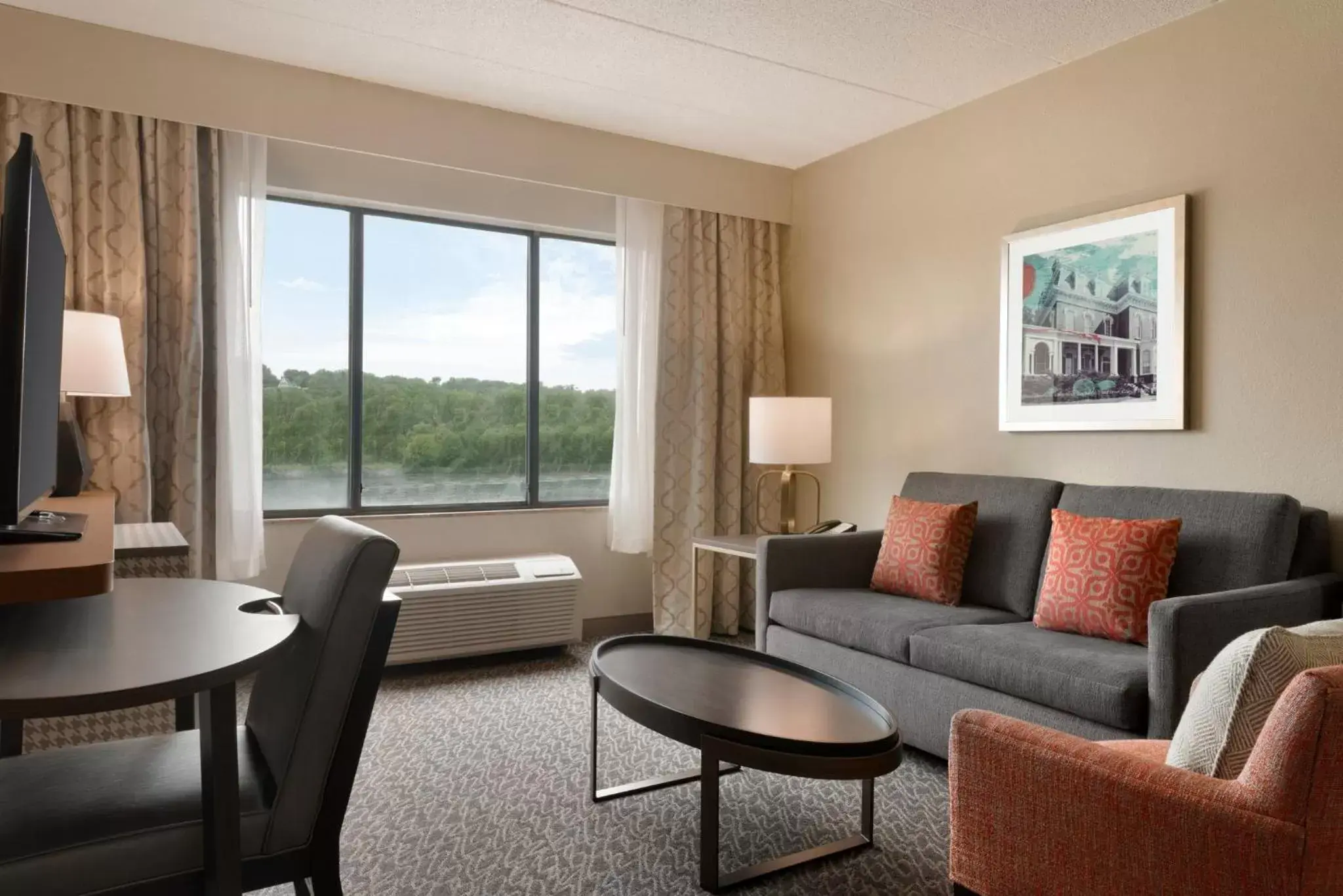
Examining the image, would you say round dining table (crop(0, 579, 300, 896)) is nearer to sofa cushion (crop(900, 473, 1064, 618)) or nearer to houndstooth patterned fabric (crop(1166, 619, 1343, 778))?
houndstooth patterned fabric (crop(1166, 619, 1343, 778))

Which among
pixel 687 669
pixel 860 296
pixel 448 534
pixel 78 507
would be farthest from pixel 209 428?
pixel 860 296

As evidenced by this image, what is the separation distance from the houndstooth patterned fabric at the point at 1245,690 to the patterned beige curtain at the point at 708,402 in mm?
3334

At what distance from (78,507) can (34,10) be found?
2.26 meters

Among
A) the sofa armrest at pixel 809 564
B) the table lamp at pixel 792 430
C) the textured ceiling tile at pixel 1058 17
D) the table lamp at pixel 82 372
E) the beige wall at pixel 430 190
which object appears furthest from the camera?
the table lamp at pixel 792 430

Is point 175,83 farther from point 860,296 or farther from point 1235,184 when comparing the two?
point 1235,184

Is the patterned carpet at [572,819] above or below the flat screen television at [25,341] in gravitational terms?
below

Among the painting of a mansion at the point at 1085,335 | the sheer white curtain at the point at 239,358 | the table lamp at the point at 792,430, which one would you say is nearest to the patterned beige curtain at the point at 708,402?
the table lamp at the point at 792,430

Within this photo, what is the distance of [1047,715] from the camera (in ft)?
8.52

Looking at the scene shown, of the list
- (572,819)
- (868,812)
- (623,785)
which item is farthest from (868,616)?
(572,819)

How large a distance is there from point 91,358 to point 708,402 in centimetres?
294

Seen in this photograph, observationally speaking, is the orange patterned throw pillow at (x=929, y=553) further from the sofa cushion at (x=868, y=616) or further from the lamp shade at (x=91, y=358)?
the lamp shade at (x=91, y=358)

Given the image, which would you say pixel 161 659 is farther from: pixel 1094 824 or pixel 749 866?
pixel 749 866

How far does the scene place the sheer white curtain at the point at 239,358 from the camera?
376 cm

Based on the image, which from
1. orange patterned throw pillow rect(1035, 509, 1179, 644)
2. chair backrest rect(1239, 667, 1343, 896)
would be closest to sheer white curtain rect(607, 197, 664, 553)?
orange patterned throw pillow rect(1035, 509, 1179, 644)
